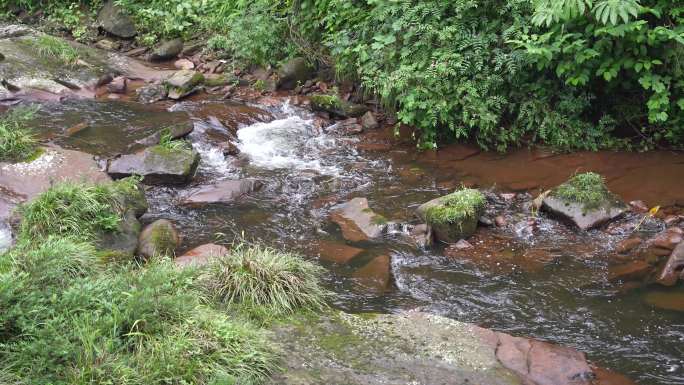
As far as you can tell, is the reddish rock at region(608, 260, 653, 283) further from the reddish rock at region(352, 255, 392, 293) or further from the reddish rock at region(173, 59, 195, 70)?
the reddish rock at region(173, 59, 195, 70)

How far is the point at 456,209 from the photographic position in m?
6.55

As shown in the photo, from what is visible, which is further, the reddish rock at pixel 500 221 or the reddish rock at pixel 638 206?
the reddish rock at pixel 638 206

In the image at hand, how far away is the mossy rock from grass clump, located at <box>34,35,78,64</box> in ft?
15.2

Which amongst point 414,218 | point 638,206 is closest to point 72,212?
point 414,218

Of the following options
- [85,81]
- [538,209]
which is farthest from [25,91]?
[538,209]

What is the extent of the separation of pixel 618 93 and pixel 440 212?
12.0 feet

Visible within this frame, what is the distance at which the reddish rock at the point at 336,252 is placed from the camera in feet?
20.4

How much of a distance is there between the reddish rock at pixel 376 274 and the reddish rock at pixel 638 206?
2.90 metres

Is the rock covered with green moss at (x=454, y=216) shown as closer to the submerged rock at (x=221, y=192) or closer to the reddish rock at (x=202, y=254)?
the reddish rock at (x=202, y=254)

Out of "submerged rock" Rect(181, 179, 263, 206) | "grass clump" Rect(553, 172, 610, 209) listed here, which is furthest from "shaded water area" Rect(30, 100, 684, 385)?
"grass clump" Rect(553, 172, 610, 209)

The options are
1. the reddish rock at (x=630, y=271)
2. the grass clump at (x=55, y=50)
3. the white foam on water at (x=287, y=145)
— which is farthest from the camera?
the grass clump at (x=55, y=50)

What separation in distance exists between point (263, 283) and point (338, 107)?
562cm

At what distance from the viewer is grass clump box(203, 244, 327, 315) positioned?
4.73 metres

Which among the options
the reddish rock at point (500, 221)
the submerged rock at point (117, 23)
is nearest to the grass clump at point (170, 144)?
the reddish rock at point (500, 221)
